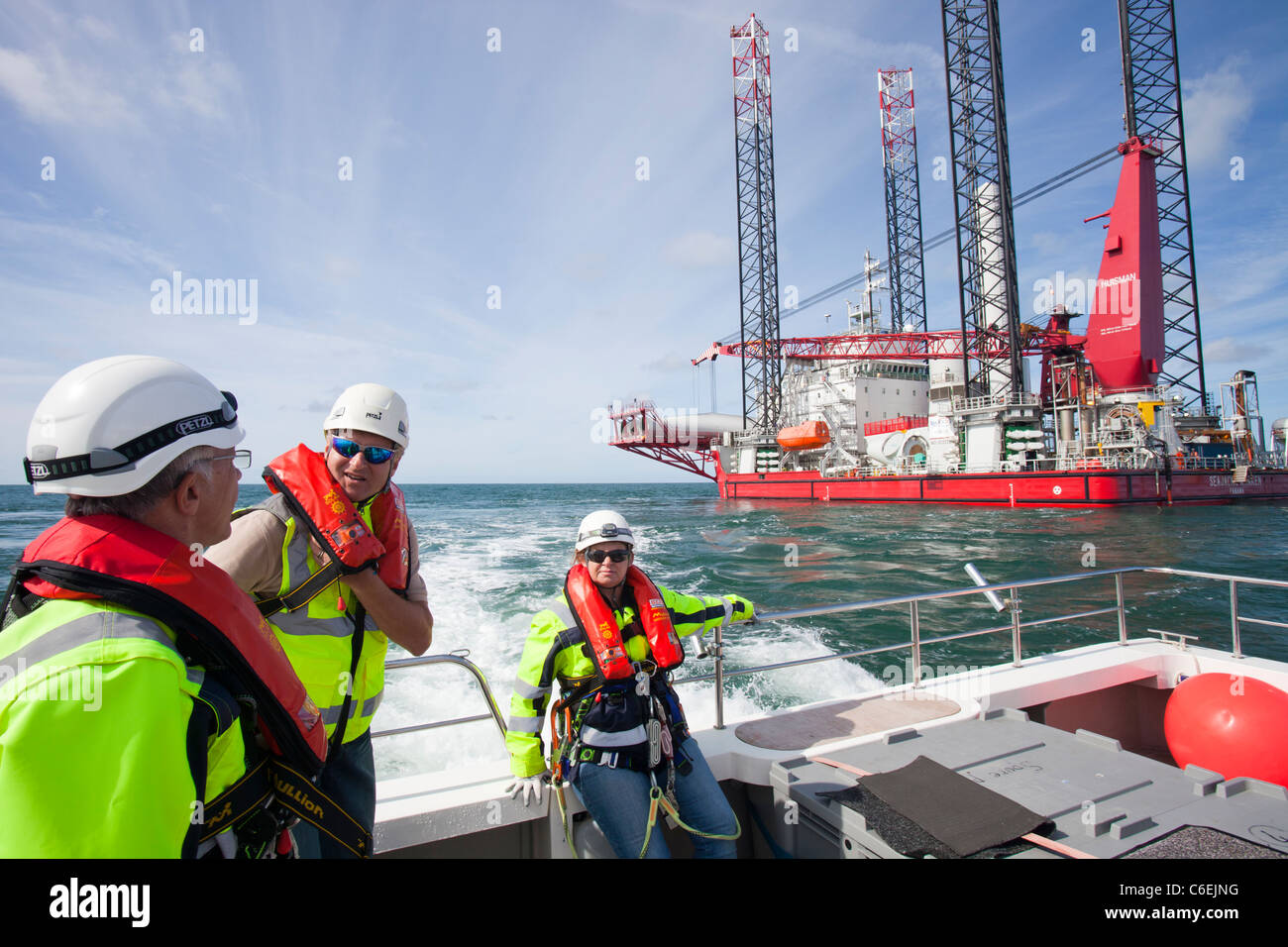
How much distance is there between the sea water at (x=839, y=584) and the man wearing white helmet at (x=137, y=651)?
161cm

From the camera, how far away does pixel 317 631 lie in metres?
1.66

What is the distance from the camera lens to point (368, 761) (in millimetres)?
1837

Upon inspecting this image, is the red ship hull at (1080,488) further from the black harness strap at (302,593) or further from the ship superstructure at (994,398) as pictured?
the black harness strap at (302,593)

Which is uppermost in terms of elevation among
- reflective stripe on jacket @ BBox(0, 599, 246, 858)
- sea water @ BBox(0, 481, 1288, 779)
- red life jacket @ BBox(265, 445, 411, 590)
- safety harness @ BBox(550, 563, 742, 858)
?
red life jacket @ BBox(265, 445, 411, 590)

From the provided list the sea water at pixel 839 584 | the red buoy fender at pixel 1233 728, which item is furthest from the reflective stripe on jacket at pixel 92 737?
the red buoy fender at pixel 1233 728

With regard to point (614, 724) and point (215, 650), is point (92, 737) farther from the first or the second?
point (614, 724)

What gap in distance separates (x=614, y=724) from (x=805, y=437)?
3172cm

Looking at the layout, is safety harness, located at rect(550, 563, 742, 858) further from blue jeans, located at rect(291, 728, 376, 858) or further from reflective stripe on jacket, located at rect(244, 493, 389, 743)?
reflective stripe on jacket, located at rect(244, 493, 389, 743)

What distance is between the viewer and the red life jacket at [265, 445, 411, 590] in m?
1.66

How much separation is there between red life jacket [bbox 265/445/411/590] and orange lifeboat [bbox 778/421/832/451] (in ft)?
105

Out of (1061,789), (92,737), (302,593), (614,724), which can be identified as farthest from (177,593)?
(1061,789)

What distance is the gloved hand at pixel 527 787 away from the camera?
2.29 metres

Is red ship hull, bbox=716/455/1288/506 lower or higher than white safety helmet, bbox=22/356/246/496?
lower

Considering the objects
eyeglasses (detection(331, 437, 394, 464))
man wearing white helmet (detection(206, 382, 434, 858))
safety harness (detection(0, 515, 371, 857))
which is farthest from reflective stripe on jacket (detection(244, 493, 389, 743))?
safety harness (detection(0, 515, 371, 857))
